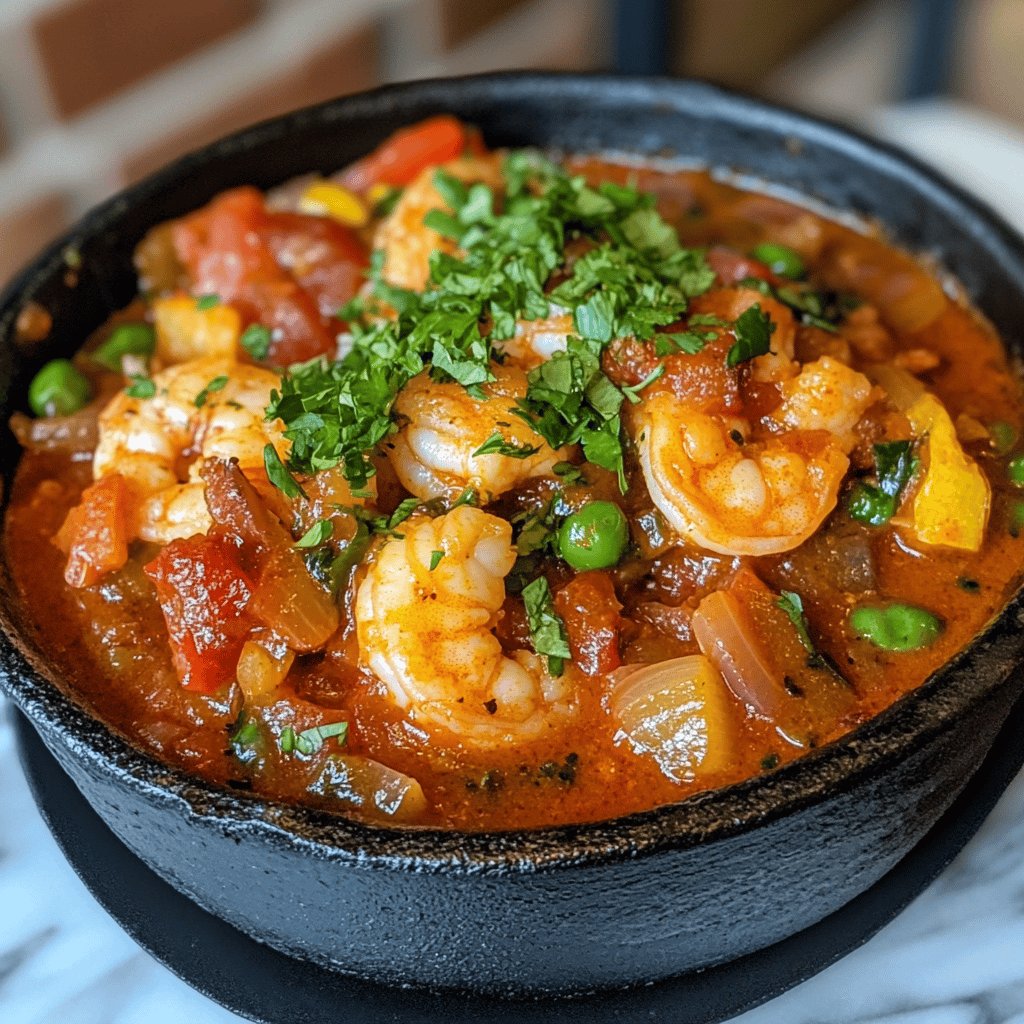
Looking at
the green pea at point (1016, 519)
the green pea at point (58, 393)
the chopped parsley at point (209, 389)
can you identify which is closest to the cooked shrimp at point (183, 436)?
the chopped parsley at point (209, 389)

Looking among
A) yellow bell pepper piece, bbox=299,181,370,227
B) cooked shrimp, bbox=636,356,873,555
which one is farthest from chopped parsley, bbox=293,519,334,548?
yellow bell pepper piece, bbox=299,181,370,227

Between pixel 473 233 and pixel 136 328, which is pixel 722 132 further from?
pixel 136 328

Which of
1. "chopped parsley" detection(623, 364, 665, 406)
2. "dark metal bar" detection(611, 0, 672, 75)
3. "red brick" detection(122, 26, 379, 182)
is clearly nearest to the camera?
"chopped parsley" detection(623, 364, 665, 406)

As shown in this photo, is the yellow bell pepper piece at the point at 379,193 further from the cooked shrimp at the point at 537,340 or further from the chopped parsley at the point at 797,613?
the chopped parsley at the point at 797,613

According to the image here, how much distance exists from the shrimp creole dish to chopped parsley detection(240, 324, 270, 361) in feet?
0.50

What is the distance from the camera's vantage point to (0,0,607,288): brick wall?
4754 millimetres

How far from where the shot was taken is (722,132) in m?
3.81

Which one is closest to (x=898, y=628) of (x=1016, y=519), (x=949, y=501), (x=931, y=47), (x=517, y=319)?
A: (x=949, y=501)

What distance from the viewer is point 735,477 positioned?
8.05 ft

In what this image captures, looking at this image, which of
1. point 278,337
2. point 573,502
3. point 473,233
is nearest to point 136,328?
point 278,337

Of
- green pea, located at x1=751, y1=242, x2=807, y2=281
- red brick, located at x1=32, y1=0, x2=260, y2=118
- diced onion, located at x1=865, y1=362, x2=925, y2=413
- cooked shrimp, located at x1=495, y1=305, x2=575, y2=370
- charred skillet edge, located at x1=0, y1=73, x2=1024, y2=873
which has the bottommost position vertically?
charred skillet edge, located at x1=0, y1=73, x2=1024, y2=873

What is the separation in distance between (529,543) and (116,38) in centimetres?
333

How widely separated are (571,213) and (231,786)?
1497 mm

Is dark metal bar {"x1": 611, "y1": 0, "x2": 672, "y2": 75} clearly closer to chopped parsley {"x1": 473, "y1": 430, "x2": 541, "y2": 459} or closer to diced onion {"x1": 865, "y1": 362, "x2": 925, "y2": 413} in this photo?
diced onion {"x1": 865, "y1": 362, "x2": 925, "y2": 413}
